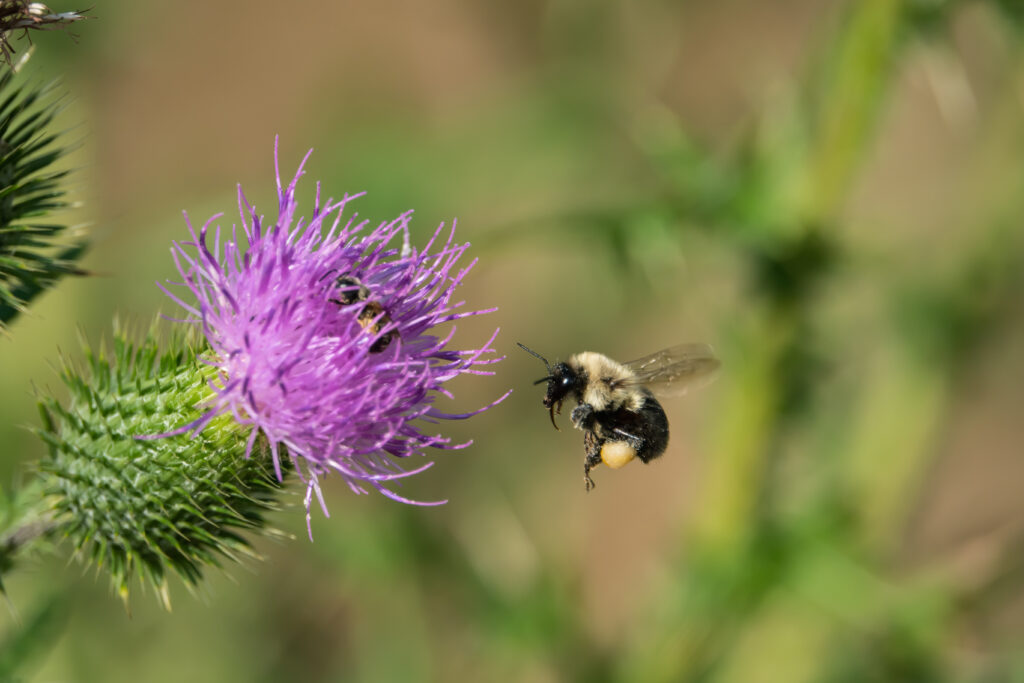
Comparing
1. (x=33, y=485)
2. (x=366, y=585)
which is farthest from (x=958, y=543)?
(x=33, y=485)

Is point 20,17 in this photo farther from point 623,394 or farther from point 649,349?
point 649,349

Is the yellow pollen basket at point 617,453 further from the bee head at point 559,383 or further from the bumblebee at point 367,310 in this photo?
the bumblebee at point 367,310

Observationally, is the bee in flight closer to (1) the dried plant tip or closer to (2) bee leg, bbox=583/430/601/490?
(2) bee leg, bbox=583/430/601/490

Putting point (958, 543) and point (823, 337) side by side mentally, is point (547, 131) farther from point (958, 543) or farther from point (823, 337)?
point (958, 543)

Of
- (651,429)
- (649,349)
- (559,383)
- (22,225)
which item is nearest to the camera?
(22,225)

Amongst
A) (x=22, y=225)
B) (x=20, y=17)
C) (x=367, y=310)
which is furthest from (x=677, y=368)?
(x=20, y=17)

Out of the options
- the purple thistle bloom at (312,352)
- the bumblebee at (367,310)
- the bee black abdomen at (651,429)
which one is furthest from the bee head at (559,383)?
the bumblebee at (367,310)
